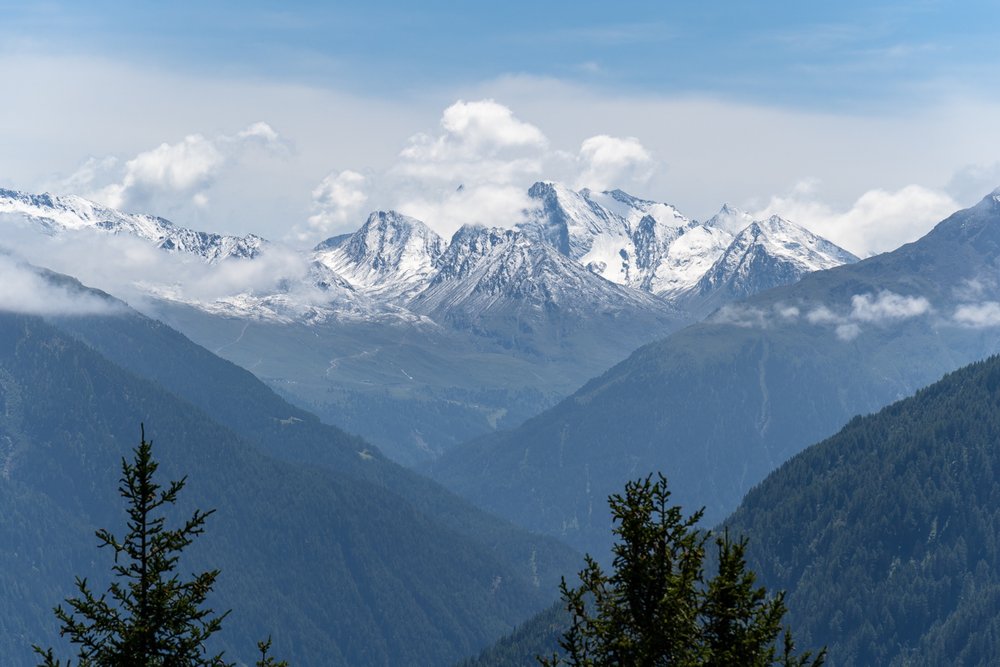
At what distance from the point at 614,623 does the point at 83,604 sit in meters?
15.7

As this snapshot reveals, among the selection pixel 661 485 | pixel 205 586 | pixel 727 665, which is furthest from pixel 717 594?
pixel 205 586

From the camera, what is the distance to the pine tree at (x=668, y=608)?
39.2m

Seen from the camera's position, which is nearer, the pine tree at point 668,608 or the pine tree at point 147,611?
the pine tree at point 668,608

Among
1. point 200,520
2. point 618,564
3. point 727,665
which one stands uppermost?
point 200,520

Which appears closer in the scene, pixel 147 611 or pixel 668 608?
pixel 668 608

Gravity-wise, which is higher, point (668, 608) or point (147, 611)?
point (147, 611)

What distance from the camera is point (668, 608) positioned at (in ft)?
131

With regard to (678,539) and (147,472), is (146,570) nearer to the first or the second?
(147,472)

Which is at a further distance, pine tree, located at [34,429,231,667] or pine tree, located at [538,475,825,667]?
pine tree, located at [34,429,231,667]

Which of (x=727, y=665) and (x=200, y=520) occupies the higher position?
(x=200, y=520)

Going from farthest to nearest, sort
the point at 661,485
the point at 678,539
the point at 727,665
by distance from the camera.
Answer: the point at 661,485
the point at 678,539
the point at 727,665

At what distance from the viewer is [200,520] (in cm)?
3994

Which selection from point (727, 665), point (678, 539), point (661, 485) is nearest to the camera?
point (727, 665)

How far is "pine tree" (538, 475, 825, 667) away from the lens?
129 feet
